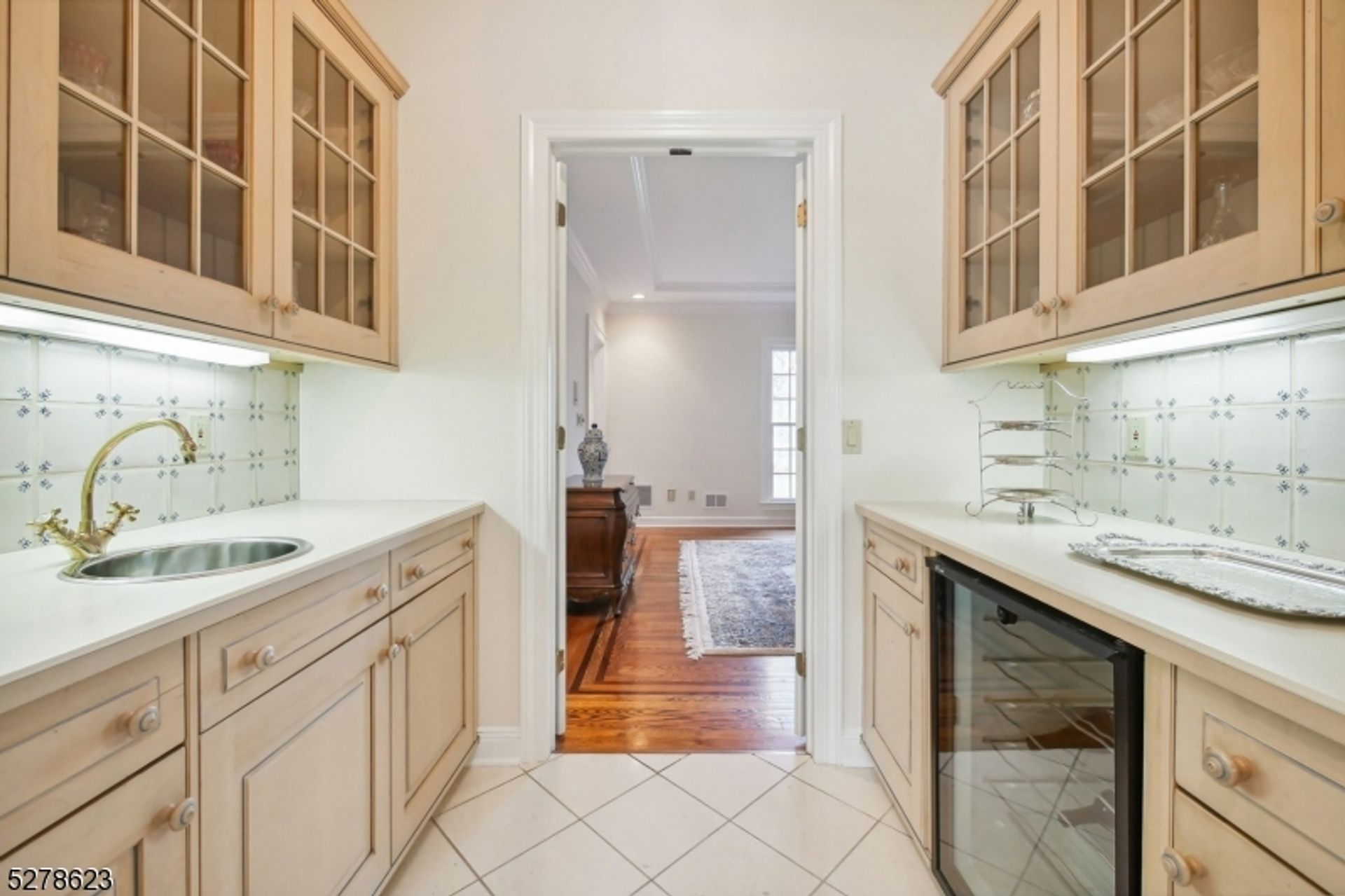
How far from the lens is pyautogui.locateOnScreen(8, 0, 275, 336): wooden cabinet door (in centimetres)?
78

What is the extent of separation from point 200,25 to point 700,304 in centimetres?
522

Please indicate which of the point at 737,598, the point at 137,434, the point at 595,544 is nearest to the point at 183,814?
the point at 137,434

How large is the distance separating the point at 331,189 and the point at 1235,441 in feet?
7.68

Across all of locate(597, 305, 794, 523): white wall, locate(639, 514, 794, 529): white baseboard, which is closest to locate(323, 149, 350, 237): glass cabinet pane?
locate(597, 305, 794, 523): white wall

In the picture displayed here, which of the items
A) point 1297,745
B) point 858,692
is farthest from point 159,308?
point 858,692

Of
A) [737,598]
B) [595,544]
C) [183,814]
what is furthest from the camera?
[737,598]

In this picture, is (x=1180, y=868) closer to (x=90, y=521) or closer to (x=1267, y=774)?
(x=1267, y=774)

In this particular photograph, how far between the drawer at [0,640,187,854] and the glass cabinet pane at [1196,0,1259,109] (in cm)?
183

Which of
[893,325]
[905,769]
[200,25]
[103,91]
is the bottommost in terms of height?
[905,769]

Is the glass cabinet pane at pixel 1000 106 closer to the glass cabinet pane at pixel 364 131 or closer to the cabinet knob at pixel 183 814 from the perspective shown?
the glass cabinet pane at pixel 364 131

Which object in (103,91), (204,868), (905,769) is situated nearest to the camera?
(204,868)

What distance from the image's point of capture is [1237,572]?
0.93 meters

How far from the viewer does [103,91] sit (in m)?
0.88

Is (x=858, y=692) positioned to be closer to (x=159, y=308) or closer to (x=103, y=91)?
(x=159, y=308)
